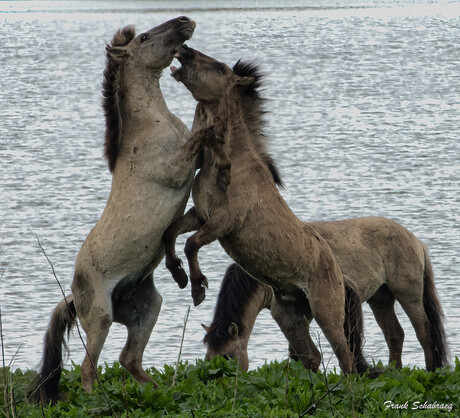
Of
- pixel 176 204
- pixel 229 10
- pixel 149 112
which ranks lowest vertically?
pixel 229 10

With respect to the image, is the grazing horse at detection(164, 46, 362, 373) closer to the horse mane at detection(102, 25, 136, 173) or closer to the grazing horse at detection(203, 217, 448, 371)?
the horse mane at detection(102, 25, 136, 173)

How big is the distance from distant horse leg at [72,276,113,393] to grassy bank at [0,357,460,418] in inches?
5.2

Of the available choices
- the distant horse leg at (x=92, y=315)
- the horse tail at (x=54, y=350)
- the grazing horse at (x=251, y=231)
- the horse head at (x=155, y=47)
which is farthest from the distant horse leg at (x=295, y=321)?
the horse head at (x=155, y=47)

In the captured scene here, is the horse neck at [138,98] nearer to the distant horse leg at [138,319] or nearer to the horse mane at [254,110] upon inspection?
the horse mane at [254,110]

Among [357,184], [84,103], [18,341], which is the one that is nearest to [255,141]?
[18,341]

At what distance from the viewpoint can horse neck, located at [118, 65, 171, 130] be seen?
6.50m

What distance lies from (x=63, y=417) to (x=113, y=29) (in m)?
24.4

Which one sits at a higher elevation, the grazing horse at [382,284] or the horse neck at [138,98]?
the horse neck at [138,98]

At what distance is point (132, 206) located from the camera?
245 inches

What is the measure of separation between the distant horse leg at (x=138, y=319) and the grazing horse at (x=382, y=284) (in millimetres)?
700

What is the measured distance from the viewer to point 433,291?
25.1 ft

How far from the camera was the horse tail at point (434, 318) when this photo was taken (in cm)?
738

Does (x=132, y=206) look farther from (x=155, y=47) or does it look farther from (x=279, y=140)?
(x=279, y=140)

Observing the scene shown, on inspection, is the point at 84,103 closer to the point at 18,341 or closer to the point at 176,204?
the point at 18,341
